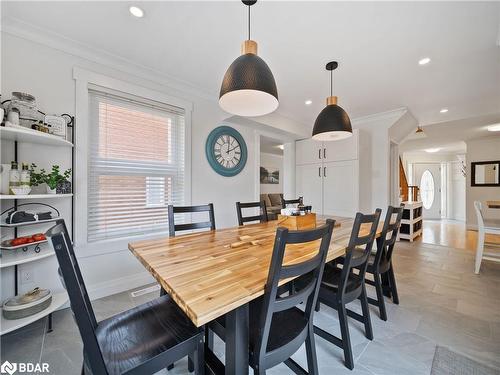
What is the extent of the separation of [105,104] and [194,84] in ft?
3.46

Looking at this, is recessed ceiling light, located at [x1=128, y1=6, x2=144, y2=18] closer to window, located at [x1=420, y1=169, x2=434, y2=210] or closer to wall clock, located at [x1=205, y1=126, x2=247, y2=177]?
wall clock, located at [x1=205, y1=126, x2=247, y2=177]

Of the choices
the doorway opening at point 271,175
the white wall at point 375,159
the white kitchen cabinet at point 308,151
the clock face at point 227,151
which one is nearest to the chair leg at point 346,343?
the clock face at point 227,151

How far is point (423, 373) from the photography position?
1.29 metres

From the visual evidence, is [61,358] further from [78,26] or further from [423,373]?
[78,26]

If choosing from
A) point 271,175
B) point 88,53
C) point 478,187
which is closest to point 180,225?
point 88,53

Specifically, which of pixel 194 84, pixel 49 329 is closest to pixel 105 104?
pixel 194 84

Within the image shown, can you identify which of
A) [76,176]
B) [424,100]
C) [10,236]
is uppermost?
[424,100]

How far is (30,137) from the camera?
1.67 metres

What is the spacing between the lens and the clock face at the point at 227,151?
123 inches

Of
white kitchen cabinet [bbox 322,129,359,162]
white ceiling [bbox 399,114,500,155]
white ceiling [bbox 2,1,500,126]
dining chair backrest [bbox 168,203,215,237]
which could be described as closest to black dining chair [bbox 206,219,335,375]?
dining chair backrest [bbox 168,203,215,237]

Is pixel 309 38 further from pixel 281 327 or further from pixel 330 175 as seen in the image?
pixel 330 175

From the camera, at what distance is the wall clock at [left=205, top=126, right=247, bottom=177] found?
3.04 metres

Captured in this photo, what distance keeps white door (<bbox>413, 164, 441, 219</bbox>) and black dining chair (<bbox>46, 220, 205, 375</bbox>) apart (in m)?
9.33

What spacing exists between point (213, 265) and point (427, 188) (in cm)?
981
